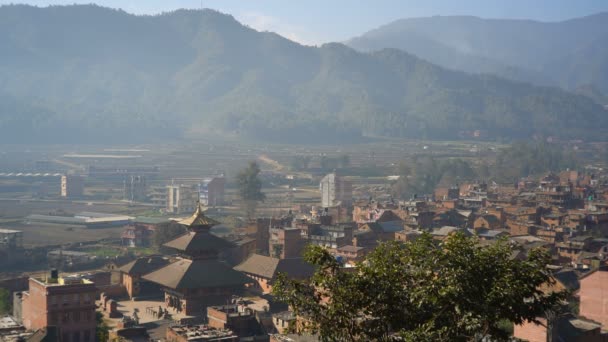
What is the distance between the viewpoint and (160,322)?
1260 inches

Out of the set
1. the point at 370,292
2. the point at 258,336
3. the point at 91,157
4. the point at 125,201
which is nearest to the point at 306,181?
the point at 125,201

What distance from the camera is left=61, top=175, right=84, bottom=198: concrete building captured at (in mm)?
93188

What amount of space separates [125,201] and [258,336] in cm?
6306

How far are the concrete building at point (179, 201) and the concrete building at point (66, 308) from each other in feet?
158

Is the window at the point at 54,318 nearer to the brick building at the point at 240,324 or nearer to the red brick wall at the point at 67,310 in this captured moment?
the red brick wall at the point at 67,310

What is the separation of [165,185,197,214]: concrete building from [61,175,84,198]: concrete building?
1686 centimetres

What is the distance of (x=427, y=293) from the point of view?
10859mm

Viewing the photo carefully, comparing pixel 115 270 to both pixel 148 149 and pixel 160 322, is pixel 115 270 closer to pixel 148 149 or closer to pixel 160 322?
pixel 160 322

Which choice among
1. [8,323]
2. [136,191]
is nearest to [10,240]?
[8,323]

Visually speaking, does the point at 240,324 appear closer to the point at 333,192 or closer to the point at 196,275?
the point at 196,275

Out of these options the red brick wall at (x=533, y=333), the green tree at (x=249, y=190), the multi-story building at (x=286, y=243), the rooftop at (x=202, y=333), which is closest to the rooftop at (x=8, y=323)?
the rooftop at (x=202, y=333)

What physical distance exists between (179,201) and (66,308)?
49.9 metres

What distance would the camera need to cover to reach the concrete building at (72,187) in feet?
306

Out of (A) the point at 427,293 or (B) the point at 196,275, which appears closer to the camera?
(A) the point at 427,293
